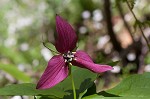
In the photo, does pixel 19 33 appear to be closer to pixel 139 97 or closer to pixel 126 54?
pixel 126 54

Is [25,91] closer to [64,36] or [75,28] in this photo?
[64,36]

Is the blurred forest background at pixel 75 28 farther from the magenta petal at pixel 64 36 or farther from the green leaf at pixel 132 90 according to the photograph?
the magenta petal at pixel 64 36

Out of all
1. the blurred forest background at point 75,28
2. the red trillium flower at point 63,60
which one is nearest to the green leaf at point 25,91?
the red trillium flower at point 63,60

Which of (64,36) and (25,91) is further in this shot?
(25,91)

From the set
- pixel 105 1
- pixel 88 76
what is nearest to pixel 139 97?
pixel 88 76

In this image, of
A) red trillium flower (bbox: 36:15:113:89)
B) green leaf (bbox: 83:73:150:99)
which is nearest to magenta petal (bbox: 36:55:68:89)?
red trillium flower (bbox: 36:15:113:89)

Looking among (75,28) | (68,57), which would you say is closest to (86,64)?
(68,57)

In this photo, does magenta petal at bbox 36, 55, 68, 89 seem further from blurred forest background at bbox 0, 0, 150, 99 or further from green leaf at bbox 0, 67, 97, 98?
blurred forest background at bbox 0, 0, 150, 99
